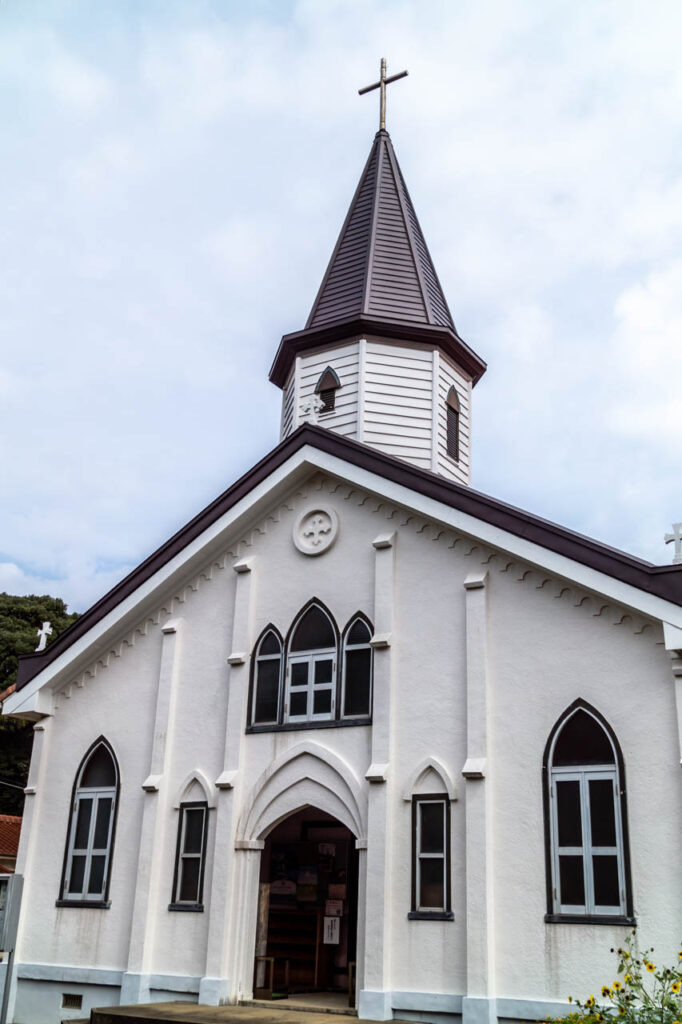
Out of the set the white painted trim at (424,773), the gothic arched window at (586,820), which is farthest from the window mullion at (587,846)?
the white painted trim at (424,773)

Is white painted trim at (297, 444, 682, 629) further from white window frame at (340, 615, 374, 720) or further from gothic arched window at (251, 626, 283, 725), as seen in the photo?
gothic arched window at (251, 626, 283, 725)

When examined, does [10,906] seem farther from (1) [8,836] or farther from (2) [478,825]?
(1) [8,836]

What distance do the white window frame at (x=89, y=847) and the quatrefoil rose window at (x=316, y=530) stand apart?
16.6 feet

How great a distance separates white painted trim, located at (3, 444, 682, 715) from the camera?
12.7m

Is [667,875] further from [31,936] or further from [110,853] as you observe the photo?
[31,936]

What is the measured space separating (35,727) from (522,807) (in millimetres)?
9038

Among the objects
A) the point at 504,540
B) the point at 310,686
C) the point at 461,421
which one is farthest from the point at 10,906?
the point at 461,421

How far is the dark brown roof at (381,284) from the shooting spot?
19547 mm

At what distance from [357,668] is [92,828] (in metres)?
5.42

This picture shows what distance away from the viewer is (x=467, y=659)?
13.9m

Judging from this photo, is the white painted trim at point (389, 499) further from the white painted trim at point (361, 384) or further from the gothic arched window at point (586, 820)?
the white painted trim at point (361, 384)

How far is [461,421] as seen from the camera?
20.2 meters

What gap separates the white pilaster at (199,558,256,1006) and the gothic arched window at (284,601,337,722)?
2.60 ft

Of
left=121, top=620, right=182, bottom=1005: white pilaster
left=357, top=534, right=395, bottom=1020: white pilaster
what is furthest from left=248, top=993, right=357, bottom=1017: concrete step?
left=121, top=620, right=182, bottom=1005: white pilaster
